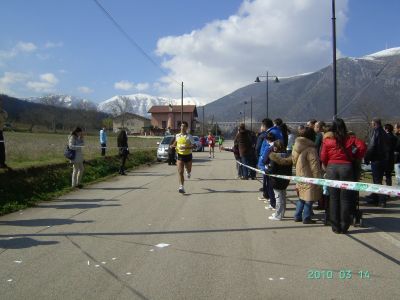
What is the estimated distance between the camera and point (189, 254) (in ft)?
19.4

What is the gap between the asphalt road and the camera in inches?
183

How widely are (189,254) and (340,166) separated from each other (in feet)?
9.90

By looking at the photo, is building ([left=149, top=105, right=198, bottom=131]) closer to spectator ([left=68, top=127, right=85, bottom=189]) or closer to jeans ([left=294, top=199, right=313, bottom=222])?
spectator ([left=68, top=127, right=85, bottom=189])

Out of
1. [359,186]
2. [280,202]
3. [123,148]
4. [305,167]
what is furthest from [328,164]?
[123,148]

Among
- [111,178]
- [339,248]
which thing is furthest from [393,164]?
[111,178]

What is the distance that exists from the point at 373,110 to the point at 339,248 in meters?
39.5

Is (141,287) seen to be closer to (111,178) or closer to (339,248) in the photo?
(339,248)

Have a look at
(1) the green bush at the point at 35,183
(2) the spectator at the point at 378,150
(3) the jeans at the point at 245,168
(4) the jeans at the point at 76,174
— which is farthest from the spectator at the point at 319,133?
(4) the jeans at the point at 76,174

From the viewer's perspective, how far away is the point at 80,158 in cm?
1309
